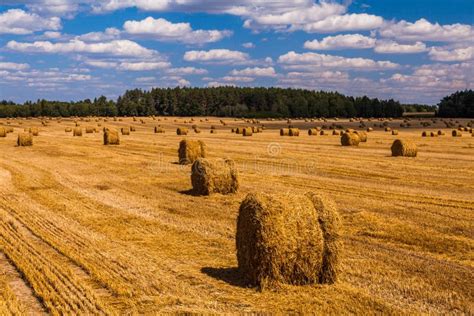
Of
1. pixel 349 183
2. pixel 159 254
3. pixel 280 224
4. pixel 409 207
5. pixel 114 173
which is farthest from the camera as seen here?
pixel 114 173

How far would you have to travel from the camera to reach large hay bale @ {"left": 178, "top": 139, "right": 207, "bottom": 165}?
98.1 feet

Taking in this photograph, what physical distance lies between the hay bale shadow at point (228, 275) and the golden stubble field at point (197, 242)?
39 mm

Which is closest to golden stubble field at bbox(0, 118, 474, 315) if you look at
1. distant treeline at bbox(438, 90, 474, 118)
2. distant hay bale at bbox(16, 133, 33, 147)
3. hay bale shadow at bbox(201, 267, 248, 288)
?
hay bale shadow at bbox(201, 267, 248, 288)

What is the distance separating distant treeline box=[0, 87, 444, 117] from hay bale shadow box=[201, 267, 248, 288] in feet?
414

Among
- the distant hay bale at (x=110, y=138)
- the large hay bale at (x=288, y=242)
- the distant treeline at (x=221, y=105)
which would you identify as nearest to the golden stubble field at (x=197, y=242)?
the large hay bale at (x=288, y=242)

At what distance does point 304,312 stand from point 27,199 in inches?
524

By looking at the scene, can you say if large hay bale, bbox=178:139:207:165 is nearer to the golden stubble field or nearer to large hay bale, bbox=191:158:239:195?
Result: the golden stubble field

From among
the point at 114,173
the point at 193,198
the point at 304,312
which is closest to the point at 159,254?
the point at 304,312

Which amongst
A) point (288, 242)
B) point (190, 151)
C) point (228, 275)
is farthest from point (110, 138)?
point (288, 242)

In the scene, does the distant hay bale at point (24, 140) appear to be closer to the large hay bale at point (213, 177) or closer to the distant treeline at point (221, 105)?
the large hay bale at point (213, 177)

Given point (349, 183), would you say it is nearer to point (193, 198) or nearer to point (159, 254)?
point (193, 198)

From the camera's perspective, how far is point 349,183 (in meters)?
23.2

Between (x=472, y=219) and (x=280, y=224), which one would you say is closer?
(x=280, y=224)

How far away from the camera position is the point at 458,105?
395 feet
